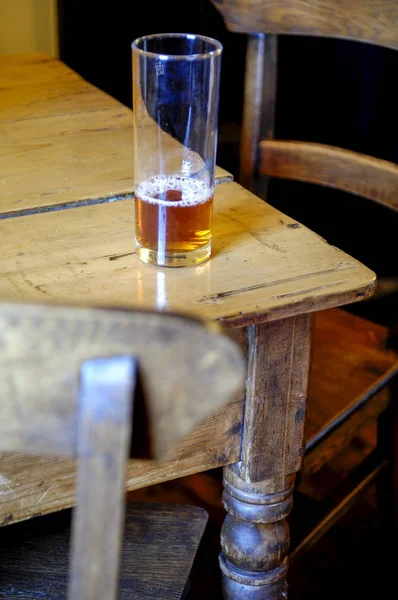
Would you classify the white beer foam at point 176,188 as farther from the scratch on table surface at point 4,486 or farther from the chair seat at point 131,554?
the chair seat at point 131,554

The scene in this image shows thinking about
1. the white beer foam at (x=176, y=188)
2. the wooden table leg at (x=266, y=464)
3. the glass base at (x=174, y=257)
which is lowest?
the wooden table leg at (x=266, y=464)

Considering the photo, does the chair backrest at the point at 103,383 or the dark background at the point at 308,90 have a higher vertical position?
the chair backrest at the point at 103,383

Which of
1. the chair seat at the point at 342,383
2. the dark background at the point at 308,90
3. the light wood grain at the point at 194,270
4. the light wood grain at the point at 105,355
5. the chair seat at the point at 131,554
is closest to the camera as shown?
the light wood grain at the point at 105,355

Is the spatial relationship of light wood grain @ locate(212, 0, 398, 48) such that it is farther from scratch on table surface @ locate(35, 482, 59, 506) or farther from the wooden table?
scratch on table surface @ locate(35, 482, 59, 506)

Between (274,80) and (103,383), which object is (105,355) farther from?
(274,80)

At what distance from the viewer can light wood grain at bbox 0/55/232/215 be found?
90cm

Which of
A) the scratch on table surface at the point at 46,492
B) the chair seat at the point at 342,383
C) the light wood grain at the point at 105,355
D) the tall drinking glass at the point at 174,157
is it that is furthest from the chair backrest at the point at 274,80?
the light wood grain at the point at 105,355

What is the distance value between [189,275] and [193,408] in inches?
15.1

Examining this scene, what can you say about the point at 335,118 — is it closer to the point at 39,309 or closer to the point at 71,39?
the point at 71,39

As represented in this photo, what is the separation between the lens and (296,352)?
30.6 inches

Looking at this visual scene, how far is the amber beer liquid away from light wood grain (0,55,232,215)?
16 centimetres

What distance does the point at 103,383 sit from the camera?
34 cm

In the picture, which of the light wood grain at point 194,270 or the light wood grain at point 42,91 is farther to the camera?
the light wood grain at point 42,91

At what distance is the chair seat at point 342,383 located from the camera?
115 cm
